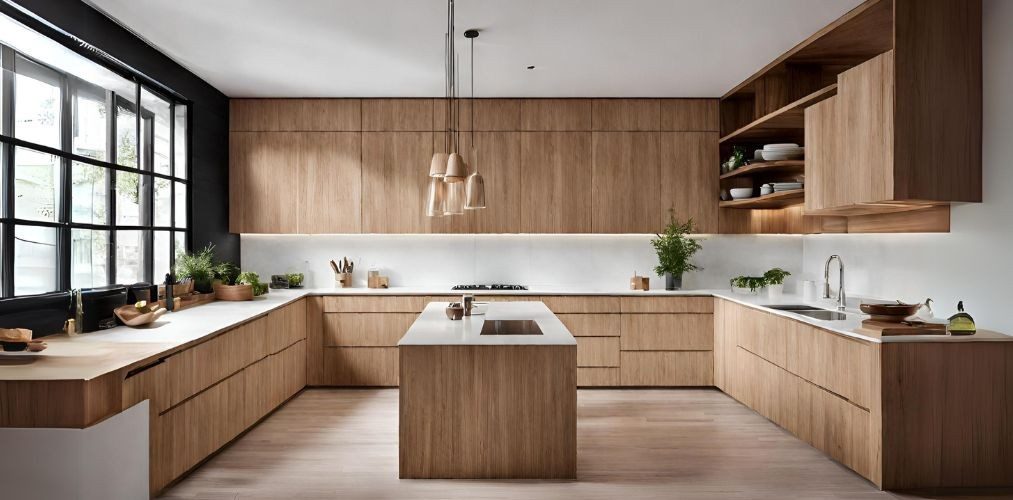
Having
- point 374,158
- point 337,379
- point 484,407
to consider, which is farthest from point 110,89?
point 484,407

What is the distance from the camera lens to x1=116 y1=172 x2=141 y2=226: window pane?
3.93m

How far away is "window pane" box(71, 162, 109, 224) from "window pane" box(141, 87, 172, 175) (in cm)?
57

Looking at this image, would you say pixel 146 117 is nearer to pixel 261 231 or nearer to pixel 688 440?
pixel 261 231

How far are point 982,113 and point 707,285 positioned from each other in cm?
295

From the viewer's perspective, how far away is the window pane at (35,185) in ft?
9.87

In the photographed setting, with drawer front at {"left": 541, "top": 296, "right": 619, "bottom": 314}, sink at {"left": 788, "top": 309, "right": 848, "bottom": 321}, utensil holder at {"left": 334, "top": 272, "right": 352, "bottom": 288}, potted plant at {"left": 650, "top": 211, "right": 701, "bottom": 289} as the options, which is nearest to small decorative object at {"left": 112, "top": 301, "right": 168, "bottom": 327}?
utensil holder at {"left": 334, "top": 272, "right": 352, "bottom": 288}

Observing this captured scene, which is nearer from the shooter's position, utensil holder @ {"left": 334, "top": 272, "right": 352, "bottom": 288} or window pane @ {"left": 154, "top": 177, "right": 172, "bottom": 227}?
window pane @ {"left": 154, "top": 177, "right": 172, "bottom": 227}

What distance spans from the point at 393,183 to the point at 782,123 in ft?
11.5

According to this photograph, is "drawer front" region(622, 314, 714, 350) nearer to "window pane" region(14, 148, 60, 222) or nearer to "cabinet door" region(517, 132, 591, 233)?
"cabinet door" region(517, 132, 591, 233)

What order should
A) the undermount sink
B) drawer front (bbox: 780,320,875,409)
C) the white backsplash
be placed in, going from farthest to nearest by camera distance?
the white backsplash → the undermount sink → drawer front (bbox: 780,320,875,409)

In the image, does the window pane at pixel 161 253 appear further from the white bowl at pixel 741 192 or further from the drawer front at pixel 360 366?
the white bowl at pixel 741 192

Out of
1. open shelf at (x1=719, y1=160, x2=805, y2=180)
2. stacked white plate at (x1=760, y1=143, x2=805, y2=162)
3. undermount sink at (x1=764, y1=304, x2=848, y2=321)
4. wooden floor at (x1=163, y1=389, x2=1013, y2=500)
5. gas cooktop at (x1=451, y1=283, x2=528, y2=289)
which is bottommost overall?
wooden floor at (x1=163, y1=389, x2=1013, y2=500)

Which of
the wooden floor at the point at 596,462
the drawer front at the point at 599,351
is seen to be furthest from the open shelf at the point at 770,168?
the wooden floor at the point at 596,462

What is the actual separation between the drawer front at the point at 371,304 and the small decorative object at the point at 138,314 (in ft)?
5.69
